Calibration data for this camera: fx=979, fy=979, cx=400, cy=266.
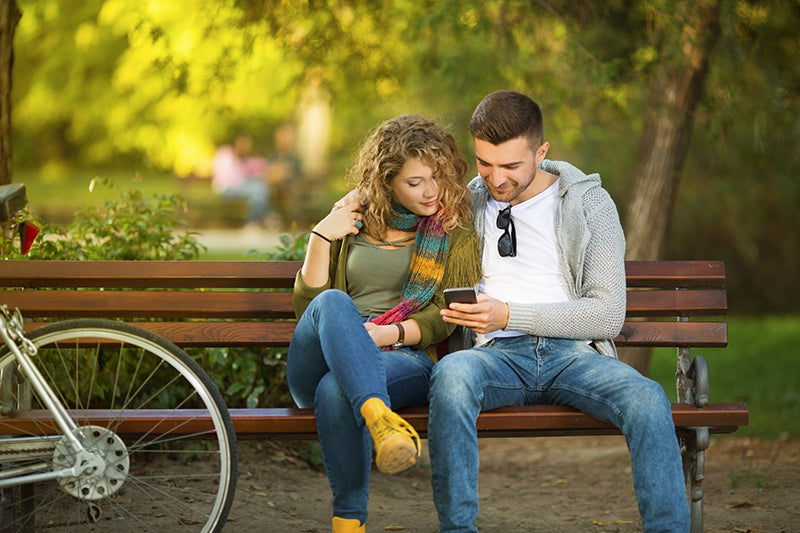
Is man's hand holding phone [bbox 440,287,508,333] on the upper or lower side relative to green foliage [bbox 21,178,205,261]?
lower

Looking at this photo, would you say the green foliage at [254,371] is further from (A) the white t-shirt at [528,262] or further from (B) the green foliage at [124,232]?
(A) the white t-shirt at [528,262]

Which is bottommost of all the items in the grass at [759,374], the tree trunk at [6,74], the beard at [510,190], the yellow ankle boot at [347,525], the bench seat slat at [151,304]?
the grass at [759,374]

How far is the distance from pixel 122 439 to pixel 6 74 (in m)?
2.48

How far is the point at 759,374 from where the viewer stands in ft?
27.3

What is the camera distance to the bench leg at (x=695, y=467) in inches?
139

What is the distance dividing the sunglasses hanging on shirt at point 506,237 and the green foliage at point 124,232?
73.3 inches

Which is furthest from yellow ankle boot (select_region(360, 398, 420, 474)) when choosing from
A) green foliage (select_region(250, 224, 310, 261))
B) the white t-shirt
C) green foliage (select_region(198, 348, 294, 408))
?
A: green foliage (select_region(250, 224, 310, 261))

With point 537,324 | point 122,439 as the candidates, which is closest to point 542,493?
point 537,324

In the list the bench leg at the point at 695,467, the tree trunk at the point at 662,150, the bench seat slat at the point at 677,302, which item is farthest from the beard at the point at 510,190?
the tree trunk at the point at 662,150

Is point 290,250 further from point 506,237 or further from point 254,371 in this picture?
point 506,237

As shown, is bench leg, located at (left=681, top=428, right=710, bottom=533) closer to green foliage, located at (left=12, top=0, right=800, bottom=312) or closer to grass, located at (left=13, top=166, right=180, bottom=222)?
green foliage, located at (left=12, top=0, right=800, bottom=312)

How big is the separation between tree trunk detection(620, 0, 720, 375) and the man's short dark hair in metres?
2.45

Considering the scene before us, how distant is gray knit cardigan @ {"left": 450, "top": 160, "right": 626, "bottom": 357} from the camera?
3.62 meters

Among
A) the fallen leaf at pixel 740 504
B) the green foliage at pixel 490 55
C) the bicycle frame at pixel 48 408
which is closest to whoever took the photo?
the bicycle frame at pixel 48 408
